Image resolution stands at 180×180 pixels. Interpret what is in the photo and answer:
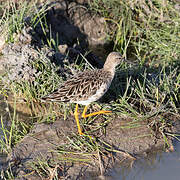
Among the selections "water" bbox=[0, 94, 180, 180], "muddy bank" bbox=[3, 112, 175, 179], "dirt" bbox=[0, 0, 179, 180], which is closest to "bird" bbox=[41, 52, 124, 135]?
"muddy bank" bbox=[3, 112, 175, 179]

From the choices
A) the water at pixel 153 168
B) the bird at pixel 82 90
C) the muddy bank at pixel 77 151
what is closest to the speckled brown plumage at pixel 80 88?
the bird at pixel 82 90

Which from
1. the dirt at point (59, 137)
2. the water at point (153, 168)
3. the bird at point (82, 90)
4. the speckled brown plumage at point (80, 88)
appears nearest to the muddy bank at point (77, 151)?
the dirt at point (59, 137)

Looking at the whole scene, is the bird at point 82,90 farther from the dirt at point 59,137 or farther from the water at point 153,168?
the water at point 153,168

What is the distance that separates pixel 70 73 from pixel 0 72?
5.14 feet

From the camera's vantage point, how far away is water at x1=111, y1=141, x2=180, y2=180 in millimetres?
5305

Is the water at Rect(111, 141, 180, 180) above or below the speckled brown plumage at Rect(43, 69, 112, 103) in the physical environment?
below

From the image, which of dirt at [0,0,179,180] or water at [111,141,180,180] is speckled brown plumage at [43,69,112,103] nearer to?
dirt at [0,0,179,180]

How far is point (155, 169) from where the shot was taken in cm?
551

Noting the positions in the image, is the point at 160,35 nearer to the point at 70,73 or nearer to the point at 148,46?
the point at 148,46

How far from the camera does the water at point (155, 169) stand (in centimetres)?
530

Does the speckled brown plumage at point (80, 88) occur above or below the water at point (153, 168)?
above

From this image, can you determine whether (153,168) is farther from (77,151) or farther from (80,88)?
(80,88)

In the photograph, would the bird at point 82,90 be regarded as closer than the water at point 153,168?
No

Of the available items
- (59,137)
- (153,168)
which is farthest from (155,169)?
(59,137)
